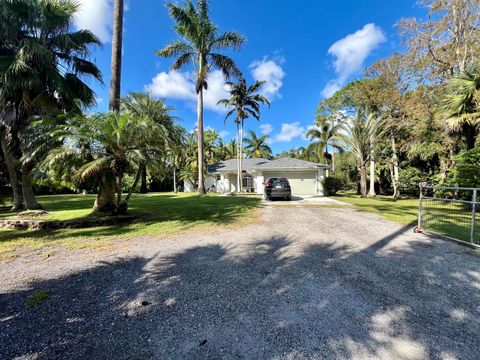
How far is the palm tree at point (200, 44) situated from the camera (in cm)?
1572

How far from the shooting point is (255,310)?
2.60 metres

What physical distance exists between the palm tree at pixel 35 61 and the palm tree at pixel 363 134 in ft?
59.2

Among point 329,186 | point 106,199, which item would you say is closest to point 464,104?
point 329,186

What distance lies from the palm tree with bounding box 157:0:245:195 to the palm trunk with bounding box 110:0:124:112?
27.6 feet

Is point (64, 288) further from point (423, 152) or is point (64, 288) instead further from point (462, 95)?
point (423, 152)

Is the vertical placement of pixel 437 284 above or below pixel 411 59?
below

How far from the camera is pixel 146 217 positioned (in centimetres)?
839

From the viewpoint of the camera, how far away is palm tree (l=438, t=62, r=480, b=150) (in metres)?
9.35

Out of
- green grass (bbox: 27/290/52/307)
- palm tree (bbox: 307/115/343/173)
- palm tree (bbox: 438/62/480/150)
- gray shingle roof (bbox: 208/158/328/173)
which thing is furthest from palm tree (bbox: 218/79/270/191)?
green grass (bbox: 27/290/52/307)

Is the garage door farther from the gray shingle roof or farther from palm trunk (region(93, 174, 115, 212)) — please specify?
palm trunk (region(93, 174, 115, 212))

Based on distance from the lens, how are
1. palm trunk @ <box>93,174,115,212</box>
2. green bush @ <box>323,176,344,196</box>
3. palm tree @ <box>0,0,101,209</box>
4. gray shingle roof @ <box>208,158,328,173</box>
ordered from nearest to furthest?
Result: palm tree @ <box>0,0,101,209</box>
palm trunk @ <box>93,174,115,212</box>
green bush @ <box>323,176,344,196</box>
gray shingle roof @ <box>208,158,328,173</box>

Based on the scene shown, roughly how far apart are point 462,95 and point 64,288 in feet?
49.8

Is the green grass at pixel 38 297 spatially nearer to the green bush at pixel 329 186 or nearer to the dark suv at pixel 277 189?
the dark suv at pixel 277 189

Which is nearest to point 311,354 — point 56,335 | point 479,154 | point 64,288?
point 56,335
